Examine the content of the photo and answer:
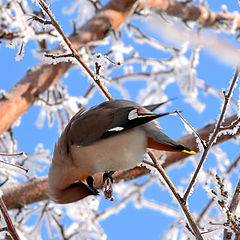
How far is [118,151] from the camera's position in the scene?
1438 millimetres

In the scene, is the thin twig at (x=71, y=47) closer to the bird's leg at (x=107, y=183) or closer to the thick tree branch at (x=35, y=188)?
the bird's leg at (x=107, y=183)

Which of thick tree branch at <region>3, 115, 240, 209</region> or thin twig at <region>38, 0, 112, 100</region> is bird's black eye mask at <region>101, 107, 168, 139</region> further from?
thick tree branch at <region>3, 115, 240, 209</region>

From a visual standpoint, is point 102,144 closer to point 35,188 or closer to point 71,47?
point 71,47

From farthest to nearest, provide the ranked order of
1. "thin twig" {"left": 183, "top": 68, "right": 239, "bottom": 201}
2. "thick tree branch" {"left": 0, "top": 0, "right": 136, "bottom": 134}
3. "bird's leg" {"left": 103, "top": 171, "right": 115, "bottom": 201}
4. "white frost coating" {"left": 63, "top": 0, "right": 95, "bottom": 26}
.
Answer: "white frost coating" {"left": 63, "top": 0, "right": 95, "bottom": 26}, "thick tree branch" {"left": 0, "top": 0, "right": 136, "bottom": 134}, "bird's leg" {"left": 103, "top": 171, "right": 115, "bottom": 201}, "thin twig" {"left": 183, "top": 68, "right": 239, "bottom": 201}

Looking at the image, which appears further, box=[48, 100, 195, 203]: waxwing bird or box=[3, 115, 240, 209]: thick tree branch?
box=[3, 115, 240, 209]: thick tree branch

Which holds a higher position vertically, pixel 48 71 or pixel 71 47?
pixel 48 71

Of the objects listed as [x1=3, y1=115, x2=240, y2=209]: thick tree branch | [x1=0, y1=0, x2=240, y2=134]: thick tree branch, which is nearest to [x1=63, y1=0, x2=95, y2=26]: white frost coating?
[x1=0, y1=0, x2=240, y2=134]: thick tree branch

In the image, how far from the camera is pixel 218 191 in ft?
4.03

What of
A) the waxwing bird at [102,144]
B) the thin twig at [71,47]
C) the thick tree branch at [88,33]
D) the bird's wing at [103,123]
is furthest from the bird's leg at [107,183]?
the thick tree branch at [88,33]

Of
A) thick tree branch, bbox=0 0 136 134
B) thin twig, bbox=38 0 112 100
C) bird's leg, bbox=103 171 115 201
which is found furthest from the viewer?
thick tree branch, bbox=0 0 136 134

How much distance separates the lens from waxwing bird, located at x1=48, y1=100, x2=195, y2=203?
1.44m

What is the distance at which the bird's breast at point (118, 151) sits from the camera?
144cm

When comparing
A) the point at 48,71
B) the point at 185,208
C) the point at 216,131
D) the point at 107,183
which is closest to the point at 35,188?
the point at 48,71

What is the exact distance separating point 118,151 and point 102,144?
0.19 feet
